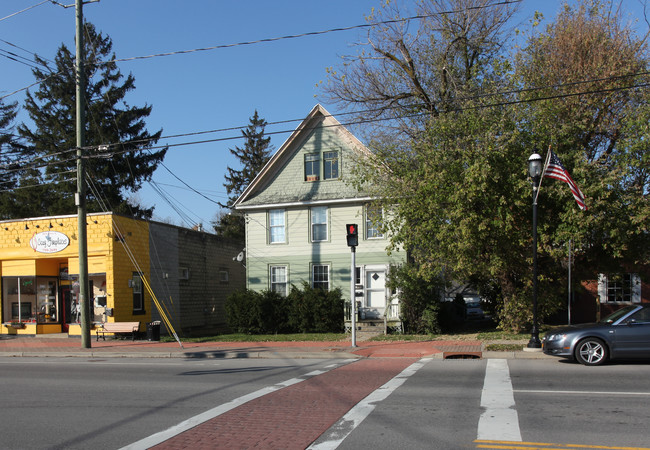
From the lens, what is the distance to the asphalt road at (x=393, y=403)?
651 cm

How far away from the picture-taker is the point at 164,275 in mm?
25172

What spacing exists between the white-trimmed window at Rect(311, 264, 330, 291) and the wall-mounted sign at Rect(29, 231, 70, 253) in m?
10.6

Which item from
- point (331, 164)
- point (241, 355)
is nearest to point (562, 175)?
point (241, 355)

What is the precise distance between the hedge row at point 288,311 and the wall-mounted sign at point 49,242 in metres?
7.41

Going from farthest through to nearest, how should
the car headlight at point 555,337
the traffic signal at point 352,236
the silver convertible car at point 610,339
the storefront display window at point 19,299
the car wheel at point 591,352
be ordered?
the storefront display window at point 19,299 → the traffic signal at point 352,236 → the car headlight at point 555,337 → the car wheel at point 591,352 → the silver convertible car at point 610,339

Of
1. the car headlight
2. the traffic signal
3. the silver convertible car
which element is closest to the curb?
the car headlight

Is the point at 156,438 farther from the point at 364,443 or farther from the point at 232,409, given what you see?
the point at 364,443

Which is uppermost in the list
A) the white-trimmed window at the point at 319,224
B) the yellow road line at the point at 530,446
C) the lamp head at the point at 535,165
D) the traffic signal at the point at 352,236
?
the lamp head at the point at 535,165

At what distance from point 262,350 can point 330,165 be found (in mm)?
10752

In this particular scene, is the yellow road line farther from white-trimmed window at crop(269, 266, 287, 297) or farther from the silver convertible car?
white-trimmed window at crop(269, 266, 287, 297)

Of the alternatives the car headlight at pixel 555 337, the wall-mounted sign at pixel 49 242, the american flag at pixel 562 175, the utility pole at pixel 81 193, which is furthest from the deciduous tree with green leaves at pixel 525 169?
the wall-mounted sign at pixel 49 242

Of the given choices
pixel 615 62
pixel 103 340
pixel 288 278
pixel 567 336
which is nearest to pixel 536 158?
pixel 567 336

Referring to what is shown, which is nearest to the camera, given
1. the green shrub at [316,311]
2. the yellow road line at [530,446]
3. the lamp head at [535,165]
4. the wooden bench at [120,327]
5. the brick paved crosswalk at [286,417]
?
the yellow road line at [530,446]

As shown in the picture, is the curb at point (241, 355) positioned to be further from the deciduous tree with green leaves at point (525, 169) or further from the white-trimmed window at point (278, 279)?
the white-trimmed window at point (278, 279)
